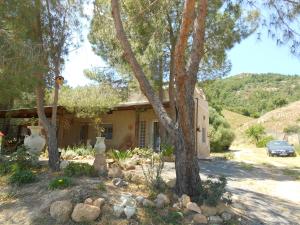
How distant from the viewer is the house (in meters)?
19.9

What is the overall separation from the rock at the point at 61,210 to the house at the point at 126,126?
1146cm

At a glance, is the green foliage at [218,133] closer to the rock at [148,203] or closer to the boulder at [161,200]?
the boulder at [161,200]

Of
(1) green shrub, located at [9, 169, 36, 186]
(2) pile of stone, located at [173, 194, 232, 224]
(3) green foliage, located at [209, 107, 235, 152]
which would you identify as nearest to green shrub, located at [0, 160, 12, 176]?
(1) green shrub, located at [9, 169, 36, 186]

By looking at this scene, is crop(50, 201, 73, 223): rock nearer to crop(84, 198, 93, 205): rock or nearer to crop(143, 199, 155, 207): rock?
crop(84, 198, 93, 205): rock

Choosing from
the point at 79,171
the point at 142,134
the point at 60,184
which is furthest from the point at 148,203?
the point at 142,134

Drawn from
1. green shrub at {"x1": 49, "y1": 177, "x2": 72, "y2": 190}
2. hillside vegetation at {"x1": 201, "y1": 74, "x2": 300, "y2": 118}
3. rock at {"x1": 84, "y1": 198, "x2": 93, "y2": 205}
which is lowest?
rock at {"x1": 84, "y1": 198, "x2": 93, "y2": 205}

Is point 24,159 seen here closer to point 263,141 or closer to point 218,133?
point 218,133

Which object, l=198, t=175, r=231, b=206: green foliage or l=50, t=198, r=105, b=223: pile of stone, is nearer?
l=50, t=198, r=105, b=223: pile of stone

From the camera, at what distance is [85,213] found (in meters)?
6.48

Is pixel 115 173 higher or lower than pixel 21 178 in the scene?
higher

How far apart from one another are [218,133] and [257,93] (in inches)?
1591

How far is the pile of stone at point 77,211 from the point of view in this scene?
6473 millimetres

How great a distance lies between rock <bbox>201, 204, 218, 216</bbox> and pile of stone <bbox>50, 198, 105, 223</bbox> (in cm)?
201

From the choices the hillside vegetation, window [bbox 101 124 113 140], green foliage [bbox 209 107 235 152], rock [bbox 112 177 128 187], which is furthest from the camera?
the hillside vegetation
